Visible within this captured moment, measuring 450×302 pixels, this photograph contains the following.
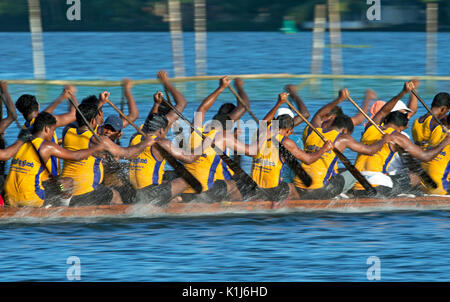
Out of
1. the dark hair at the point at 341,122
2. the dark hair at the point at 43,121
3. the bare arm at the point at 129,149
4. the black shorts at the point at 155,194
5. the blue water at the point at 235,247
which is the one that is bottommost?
the blue water at the point at 235,247

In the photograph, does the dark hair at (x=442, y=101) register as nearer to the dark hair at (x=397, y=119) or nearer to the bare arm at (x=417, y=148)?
the bare arm at (x=417, y=148)

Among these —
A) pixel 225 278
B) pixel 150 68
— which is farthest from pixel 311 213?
pixel 150 68

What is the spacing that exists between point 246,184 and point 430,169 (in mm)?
2914

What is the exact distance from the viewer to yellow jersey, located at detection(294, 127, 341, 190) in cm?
1401

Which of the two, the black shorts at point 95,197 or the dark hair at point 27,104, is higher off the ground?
the dark hair at point 27,104

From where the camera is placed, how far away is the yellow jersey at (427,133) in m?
14.6

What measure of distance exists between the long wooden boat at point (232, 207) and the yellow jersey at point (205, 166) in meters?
0.34

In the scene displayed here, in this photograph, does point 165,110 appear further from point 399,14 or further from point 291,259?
point 399,14

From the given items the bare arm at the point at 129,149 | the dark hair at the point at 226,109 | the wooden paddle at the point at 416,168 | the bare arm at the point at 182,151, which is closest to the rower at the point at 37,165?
the bare arm at the point at 129,149

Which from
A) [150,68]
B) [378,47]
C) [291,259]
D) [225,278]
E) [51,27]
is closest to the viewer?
[225,278]

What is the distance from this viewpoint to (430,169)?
14.8 metres

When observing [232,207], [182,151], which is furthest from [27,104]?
[232,207]

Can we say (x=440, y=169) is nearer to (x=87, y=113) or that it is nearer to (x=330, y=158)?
(x=330, y=158)

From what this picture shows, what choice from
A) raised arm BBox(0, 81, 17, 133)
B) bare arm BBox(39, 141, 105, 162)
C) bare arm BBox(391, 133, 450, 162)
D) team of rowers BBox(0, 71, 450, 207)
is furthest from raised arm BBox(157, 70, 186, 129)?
bare arm BBox(391, 133, 450, 162)
